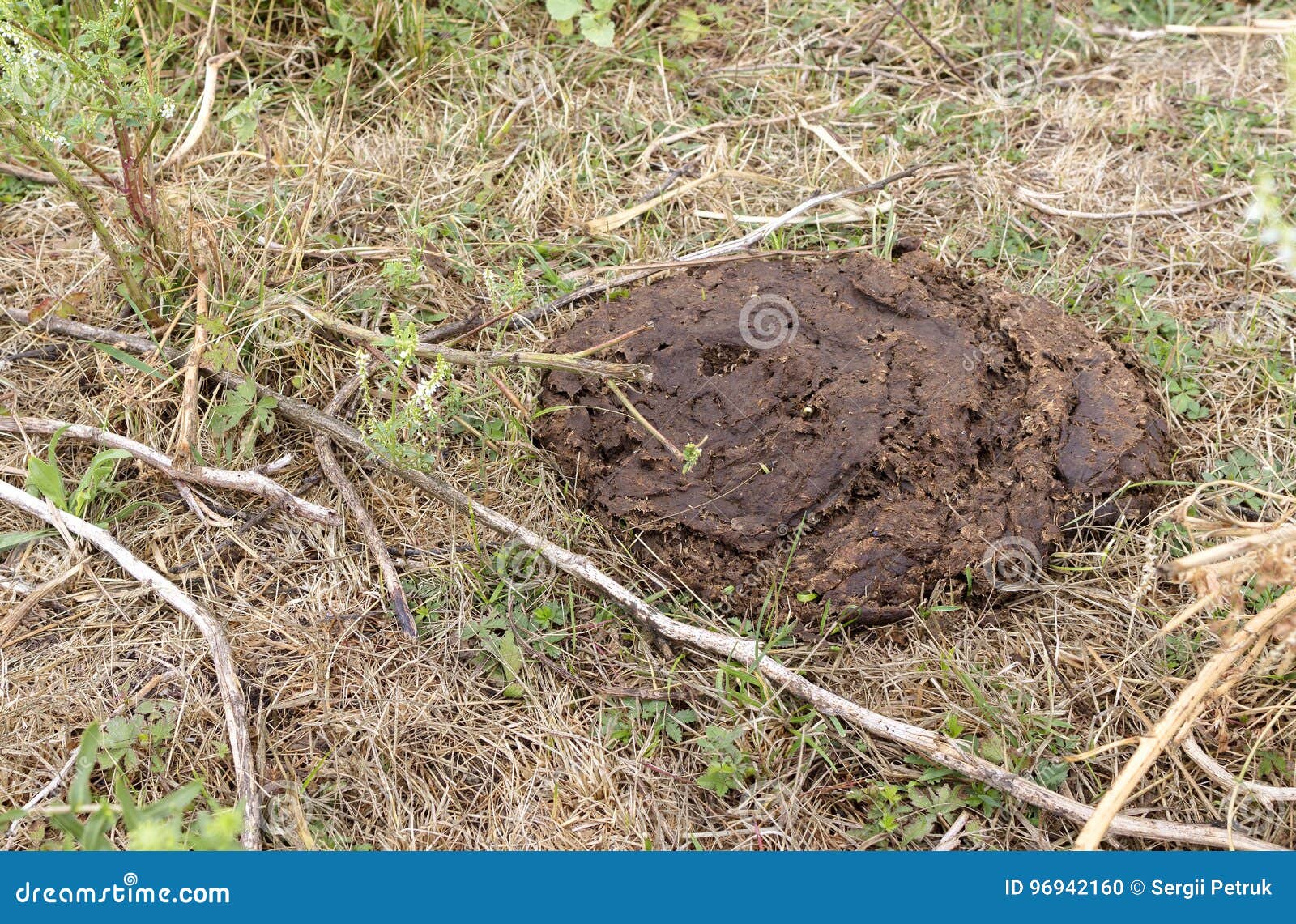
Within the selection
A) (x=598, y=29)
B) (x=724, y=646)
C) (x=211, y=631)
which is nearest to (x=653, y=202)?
(x=598, y=29)

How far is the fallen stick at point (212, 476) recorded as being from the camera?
216 centimetres

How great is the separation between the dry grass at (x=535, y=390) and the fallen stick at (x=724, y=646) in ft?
0.17

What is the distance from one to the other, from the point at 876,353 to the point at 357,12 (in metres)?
1.91

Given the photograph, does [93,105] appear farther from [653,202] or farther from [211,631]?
[653,202]

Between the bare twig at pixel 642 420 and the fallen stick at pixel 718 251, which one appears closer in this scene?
the bare twig at pixel 642 420

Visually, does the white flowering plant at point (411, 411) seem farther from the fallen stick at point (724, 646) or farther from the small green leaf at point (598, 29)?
the small green leaf at point (598, 29)

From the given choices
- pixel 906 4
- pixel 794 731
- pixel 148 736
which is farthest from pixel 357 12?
pixel 794 731

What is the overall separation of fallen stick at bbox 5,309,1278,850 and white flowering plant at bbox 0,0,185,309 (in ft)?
0.81

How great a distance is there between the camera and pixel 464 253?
104 inches

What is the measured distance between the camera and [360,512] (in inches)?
84.9

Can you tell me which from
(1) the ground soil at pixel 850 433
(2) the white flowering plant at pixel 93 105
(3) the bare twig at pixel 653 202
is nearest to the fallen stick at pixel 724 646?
(1) the ground soil at pixel 850 433

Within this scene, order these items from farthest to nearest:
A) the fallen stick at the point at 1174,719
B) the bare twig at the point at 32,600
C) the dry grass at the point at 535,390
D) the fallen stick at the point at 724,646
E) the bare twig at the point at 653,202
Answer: the bare twig at the point at 653,202
the bare twig at the point at 32,600
the dry grass at the point at 535,390
the fallen stick at the point at 724,646
the fallen stick at the point at 1174,719

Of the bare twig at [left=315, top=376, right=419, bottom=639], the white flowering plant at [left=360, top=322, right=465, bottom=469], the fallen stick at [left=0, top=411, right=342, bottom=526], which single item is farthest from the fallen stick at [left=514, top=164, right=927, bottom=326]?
the fallen stick at [left=0, top=411, right=342, bottom=526]

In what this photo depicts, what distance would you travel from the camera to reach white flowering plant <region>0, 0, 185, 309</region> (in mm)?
2006
